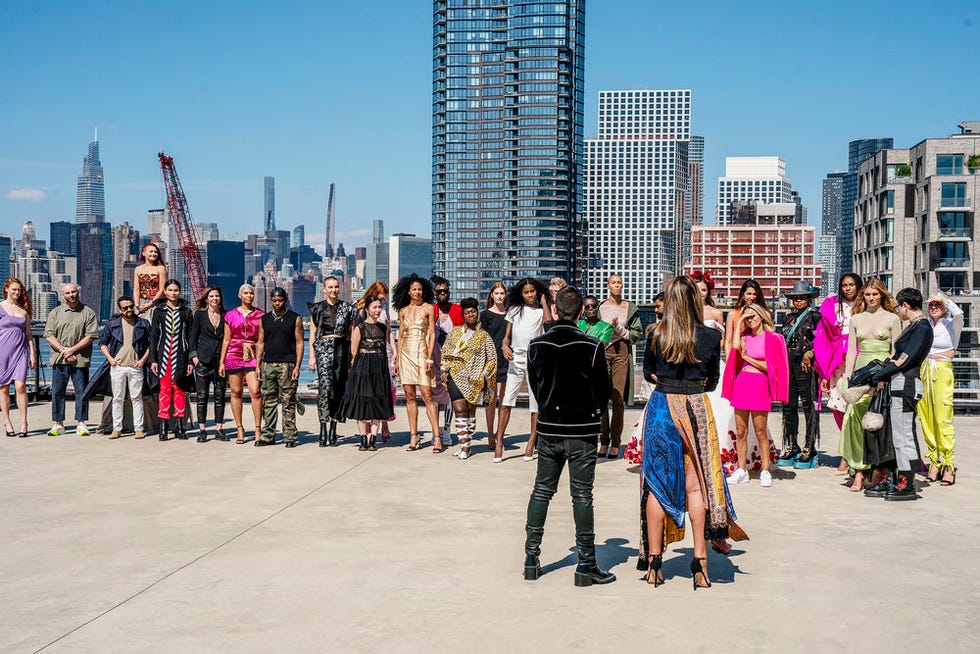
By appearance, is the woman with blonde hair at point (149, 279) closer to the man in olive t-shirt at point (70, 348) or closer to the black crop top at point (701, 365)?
the man in olive t-shirt at point (70, 348)

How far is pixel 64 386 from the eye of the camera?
12164 mm

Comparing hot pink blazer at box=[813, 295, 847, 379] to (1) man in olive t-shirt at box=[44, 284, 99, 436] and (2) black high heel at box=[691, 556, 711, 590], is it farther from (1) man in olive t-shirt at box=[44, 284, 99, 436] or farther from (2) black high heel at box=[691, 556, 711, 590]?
(1) man in olive t-shirt at box=[44, 284, 99, 436]

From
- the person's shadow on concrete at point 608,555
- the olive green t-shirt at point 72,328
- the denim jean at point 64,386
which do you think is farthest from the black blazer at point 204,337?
the person's shadow on concrete at point 608,555

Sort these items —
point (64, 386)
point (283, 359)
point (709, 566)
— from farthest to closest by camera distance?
point (64, 386), point (283, 359), point (709, 566)

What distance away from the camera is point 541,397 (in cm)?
597

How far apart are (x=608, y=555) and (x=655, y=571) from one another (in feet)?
2.46

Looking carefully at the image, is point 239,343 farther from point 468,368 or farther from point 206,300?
point 468,368

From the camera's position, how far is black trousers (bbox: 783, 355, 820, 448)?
10.1 metres

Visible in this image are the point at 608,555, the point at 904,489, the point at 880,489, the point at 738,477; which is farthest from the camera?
the point at 738,477

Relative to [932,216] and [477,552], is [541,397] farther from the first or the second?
[932,216]

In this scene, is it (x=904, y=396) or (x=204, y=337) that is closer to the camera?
(x=904, y=396)

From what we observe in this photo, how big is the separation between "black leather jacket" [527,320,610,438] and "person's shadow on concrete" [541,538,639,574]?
3.04 feet

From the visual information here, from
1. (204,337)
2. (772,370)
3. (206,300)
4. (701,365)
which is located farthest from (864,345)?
(206,300)

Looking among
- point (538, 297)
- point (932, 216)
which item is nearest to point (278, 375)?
point (538, 297)
